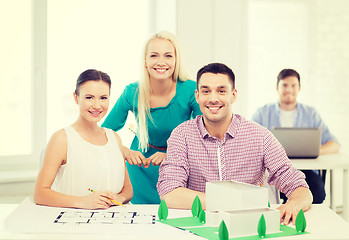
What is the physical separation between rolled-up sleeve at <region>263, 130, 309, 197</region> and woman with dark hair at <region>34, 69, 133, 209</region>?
2.01 ft

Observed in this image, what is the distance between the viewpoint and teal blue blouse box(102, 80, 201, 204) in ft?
8.10

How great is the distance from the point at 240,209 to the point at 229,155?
62 cm

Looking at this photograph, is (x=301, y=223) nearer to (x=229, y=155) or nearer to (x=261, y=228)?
(x=261, y=228)

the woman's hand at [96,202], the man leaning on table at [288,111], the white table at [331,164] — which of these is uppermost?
the man leaning on table at [288,111]

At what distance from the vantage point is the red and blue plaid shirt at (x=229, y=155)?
197cm

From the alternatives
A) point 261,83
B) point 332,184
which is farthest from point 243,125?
point 261,83

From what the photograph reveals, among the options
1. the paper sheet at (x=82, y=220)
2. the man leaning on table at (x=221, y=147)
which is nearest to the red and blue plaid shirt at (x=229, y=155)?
the man leaning on table at (x=221, y=147)

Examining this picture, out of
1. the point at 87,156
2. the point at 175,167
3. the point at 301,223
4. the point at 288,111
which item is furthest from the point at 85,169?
the point at 288,111

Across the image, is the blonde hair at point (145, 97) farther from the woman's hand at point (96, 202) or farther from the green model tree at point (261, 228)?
the green model tree at point (261, 228)

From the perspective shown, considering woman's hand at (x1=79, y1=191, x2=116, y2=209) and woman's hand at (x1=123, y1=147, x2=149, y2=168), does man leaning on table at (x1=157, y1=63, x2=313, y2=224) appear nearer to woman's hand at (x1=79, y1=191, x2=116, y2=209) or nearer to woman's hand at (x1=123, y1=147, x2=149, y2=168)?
woman's hand at (x1=123, y1=147, x2=149, y2=168)

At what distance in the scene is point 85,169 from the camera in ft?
6.47

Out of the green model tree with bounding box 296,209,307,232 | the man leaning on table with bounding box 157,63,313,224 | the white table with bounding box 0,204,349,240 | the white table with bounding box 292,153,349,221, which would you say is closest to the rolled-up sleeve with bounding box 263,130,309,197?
the man leaning on table with bounding box 157,63,313,224

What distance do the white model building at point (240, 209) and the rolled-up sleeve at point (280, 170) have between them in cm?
46

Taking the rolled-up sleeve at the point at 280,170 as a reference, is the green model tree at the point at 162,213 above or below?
below
